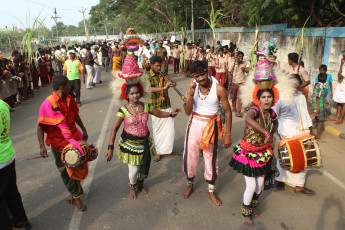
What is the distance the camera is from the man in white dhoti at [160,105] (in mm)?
4637

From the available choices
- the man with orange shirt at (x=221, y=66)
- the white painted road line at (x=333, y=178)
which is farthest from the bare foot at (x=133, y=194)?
the man with orange shirt at (x=221, y=66)

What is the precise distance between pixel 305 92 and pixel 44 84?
12783mm

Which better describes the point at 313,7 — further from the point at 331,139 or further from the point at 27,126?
the point at 27,126

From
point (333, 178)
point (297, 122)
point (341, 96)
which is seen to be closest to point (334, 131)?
point (341, 96)

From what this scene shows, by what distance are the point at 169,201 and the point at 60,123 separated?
1806 mm

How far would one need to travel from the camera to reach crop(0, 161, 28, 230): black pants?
262cm

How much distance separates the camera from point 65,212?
3549mm

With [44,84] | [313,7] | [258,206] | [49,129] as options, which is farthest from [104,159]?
[44,84]

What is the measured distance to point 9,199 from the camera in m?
3.04

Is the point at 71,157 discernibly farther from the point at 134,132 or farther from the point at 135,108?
the point at 135,108

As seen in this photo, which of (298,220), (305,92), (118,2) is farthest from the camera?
(118,2)

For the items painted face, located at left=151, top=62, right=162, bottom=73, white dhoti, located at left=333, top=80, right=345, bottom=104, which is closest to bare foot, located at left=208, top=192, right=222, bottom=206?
painted face, located at left=151, top=62, right=162, bottom=73

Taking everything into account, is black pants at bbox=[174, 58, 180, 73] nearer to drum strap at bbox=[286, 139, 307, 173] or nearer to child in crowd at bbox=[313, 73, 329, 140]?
child in crowd at bbox=[313, 73, 329, 140]

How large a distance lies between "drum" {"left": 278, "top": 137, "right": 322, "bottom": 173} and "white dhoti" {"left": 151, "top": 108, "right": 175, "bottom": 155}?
7.19ft
